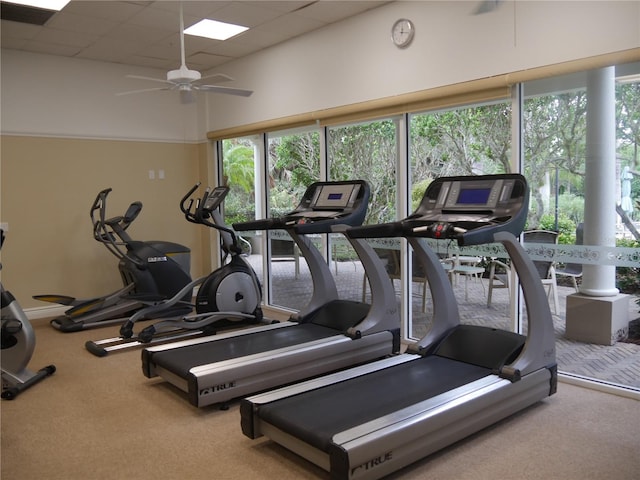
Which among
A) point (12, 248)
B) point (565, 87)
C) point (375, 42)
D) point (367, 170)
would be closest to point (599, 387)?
point (565, 87)

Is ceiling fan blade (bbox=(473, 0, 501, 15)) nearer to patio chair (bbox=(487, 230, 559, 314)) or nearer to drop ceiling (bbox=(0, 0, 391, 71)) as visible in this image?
drop ceiling (bbox=(0, 0, 391, 71))

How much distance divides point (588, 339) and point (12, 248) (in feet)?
19.3

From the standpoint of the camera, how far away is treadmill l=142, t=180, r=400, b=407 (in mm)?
3693

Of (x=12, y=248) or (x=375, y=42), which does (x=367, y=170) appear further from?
(x=12, y=248)

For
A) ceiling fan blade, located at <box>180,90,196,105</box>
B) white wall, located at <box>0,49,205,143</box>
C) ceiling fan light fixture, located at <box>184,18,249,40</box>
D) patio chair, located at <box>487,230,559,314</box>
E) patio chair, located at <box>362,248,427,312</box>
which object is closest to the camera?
patio chair, located at <box>487,230,559,314</box>

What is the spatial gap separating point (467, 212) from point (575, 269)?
3.41 feet

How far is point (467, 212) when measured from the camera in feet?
11.8

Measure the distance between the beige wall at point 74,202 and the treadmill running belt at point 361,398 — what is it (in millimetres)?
4552

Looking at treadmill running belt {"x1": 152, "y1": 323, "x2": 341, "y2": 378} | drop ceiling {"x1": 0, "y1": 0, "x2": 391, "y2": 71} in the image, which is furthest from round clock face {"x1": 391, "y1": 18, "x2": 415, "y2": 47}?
treadmill running belt {"x1": 152, "y1": 323, "x2": 341, "y2": 378}

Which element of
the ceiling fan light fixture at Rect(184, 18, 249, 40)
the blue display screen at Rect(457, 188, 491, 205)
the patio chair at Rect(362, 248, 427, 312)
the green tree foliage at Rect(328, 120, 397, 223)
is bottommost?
the patio chair at Rect(362, 248, 427, 312)

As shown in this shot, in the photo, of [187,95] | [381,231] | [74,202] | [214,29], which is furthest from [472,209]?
[74,202]

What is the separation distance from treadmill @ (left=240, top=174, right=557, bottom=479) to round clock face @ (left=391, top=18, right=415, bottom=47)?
1.57 meters

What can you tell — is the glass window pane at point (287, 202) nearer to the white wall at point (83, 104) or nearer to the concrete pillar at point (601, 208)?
the white wall at point (83, 104)

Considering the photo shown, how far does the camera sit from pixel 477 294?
186 inches
